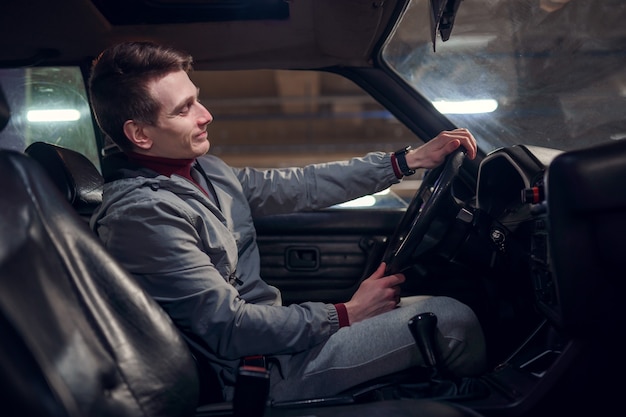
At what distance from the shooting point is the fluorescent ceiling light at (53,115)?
7.63 ft

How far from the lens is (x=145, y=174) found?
1504mm

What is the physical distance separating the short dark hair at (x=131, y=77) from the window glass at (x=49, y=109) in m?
0.74

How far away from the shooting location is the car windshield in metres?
1.87

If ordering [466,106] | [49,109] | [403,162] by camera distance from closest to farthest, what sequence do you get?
Result: [403,162] → [466,106] → [49,109]

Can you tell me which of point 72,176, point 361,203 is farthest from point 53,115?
point 361,203

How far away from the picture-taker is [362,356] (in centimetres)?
148

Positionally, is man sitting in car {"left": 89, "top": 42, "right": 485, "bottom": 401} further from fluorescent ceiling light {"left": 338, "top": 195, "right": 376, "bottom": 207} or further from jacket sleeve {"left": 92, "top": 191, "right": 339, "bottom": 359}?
fluorescent ceiling light {"left": 338, "top": 195, "right": 376, "bottom": 207}

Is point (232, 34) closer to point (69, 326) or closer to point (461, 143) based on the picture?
point (461, 143)

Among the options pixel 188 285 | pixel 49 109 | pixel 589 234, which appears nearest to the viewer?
pixel 589 234

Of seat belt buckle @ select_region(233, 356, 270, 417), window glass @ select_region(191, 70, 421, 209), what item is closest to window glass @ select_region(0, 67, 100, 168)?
seat belt buckle @ select_region(233, 356, 270, 417)

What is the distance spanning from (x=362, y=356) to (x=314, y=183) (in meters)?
0.62

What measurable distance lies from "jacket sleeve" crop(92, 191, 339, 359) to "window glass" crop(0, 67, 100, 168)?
105 cm

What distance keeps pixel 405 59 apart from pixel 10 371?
5.59 feet

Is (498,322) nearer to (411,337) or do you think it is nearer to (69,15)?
(411,337)
